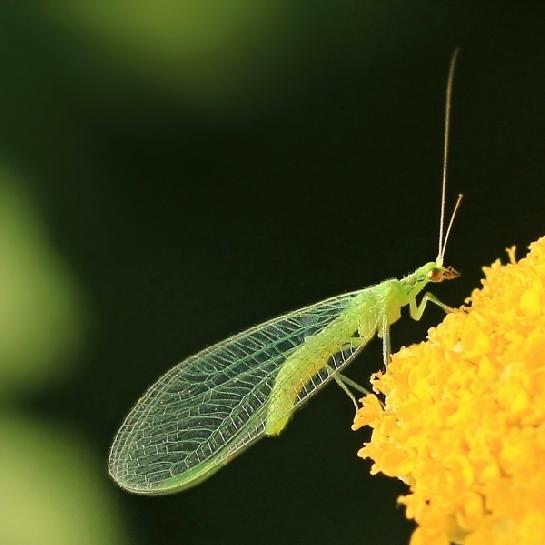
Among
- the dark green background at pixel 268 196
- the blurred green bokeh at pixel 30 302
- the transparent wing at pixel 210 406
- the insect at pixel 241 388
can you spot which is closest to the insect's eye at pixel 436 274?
the insect at pixel 241 388

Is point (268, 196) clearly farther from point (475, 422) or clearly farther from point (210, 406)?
point (475, 422)

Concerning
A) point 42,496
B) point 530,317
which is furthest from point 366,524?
point 530,317

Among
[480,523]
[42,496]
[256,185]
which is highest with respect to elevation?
[256,185]

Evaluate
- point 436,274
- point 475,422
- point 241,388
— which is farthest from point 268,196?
point 475,422

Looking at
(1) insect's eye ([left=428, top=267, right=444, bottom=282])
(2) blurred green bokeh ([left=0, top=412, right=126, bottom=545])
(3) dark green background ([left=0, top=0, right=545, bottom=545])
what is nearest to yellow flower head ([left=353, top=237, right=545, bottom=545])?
(1) insect's eye ([left=428, top=267, right=444, bottom=282])

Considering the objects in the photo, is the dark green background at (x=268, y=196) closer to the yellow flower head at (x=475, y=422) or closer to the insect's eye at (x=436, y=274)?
the insect's eye at (x=436, y=274)

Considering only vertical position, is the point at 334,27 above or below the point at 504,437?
above

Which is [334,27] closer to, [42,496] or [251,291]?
[251,291]
